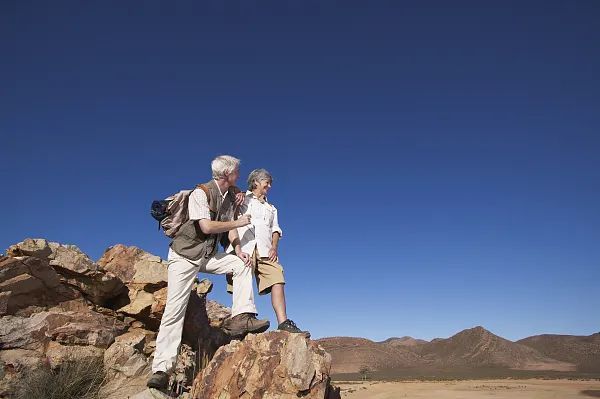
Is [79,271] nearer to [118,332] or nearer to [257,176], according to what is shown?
[118,332]

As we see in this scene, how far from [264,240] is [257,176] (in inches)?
40.0

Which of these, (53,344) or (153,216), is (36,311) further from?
(153,216)

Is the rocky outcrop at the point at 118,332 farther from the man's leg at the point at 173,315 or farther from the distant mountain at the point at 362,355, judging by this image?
the distant mountain at the point at 362,355

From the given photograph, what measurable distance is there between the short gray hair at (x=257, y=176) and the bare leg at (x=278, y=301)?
1.65 metres

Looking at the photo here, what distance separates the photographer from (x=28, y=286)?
22.2 ft

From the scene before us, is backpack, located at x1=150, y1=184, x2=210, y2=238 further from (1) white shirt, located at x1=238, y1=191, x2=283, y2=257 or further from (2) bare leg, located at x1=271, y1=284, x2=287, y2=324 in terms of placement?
(2) bare leg, located at x1=271, y1=284, x2=287, y2=324

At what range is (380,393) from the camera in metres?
17.7

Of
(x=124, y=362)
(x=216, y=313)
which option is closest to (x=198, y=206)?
(x=124, y=362)

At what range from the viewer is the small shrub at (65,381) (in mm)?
5484

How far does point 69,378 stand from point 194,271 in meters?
2.19

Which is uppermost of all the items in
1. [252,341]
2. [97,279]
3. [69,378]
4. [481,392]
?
[97,279]

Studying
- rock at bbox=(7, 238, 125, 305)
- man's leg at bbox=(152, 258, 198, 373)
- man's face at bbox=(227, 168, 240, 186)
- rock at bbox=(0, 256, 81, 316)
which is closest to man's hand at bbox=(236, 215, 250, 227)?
man's face at bbox=(227, 168, 240, 186)

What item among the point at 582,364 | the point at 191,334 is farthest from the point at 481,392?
the point at 582,364

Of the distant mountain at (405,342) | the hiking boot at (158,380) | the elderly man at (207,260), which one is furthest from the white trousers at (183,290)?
the distant mountain at (405,342)
